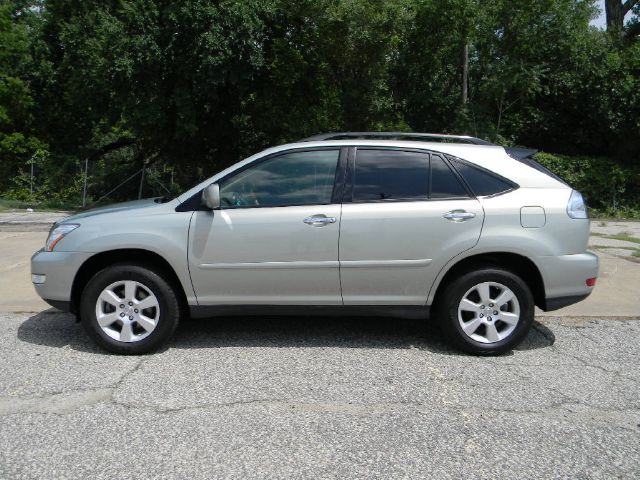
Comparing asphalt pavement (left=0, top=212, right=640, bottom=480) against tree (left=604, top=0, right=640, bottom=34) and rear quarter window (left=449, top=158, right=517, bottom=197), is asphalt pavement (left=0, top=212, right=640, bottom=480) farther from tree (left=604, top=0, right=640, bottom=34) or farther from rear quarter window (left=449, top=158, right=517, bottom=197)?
tree (left=604, top=0, right=640, bottom=34)

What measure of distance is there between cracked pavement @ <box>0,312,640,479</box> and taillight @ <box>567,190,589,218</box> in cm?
120

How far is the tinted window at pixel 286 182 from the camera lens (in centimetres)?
483

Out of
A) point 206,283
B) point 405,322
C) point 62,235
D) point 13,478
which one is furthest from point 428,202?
point 13,478

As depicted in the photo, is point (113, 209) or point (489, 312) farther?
point (113, 209)

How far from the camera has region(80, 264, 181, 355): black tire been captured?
4.73 metres

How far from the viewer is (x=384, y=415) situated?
374 cm

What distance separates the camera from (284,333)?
5.43 metres

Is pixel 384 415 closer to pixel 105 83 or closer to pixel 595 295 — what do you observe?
pixel 595 295

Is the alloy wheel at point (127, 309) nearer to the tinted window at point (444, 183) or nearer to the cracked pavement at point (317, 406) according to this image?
the cracked pavement at point (317, 406)

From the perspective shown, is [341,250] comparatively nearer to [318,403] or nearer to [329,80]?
[318,403]

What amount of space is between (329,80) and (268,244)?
14355 mm

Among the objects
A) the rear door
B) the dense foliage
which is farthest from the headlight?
the dense foliage

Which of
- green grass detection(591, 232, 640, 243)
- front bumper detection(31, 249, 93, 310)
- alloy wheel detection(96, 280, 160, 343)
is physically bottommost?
green grass detection(591, 232, 640, 243)

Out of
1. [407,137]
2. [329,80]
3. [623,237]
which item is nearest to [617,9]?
[329,80]
